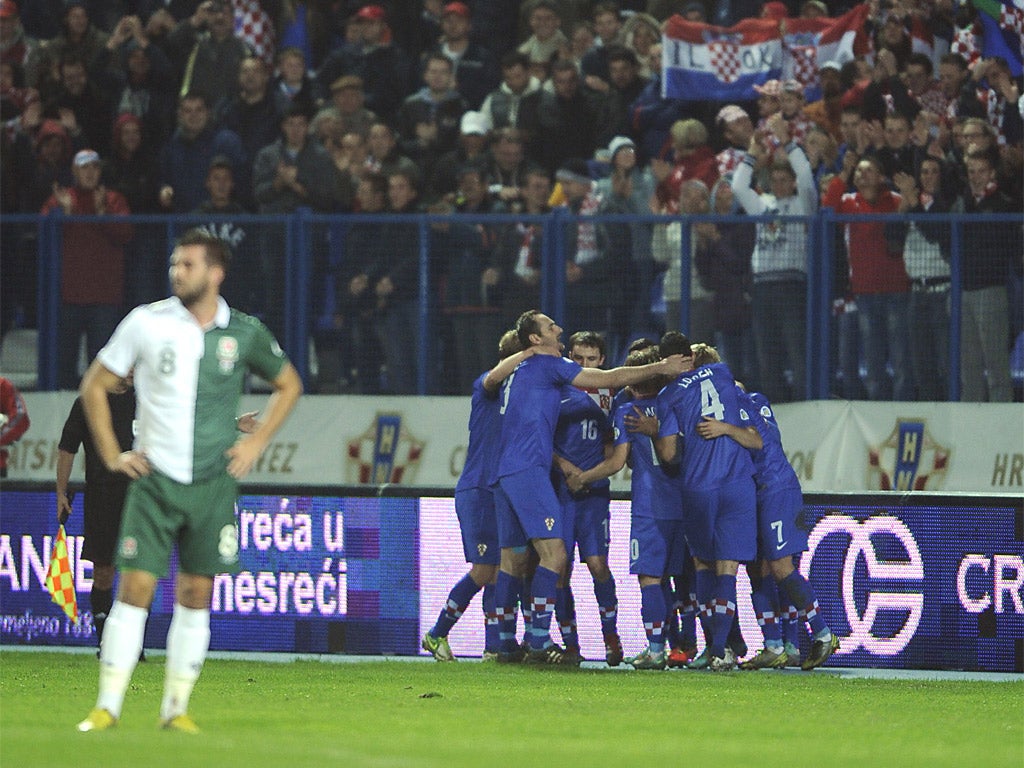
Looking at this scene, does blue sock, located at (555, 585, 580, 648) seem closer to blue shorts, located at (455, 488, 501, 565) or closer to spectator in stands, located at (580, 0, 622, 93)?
blue shorts, located at (455, 488, 501, 565)

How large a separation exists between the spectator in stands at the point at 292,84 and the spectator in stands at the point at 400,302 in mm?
2824

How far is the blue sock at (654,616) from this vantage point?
13289mm

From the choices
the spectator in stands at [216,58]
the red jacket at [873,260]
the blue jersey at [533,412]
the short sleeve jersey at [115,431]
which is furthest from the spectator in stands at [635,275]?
the short sleeve jersey at [115,431]

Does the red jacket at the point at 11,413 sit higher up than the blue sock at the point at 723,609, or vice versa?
the red jacket at the point at 11,413

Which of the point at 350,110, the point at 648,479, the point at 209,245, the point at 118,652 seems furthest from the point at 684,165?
the point at 118,652

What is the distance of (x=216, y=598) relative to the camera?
14.7 metres

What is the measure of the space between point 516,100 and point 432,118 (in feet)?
2.83

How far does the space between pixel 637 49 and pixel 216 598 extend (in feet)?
24.4

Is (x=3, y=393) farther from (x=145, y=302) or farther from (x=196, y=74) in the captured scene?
(x=196, y=74)

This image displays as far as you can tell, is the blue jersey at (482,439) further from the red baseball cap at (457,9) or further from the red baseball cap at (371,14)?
the red baseball cap at (371,14)

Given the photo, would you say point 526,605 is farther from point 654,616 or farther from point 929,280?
point 929,280

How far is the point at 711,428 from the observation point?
13.2m

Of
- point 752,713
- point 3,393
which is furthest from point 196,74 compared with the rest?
Result: point 752,713

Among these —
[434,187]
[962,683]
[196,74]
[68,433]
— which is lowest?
[962,683]
